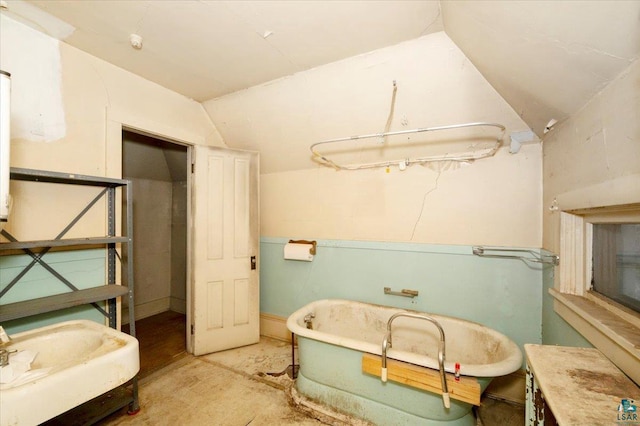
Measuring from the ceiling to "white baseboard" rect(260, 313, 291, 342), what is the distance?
2.44 metres

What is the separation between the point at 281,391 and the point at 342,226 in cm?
147

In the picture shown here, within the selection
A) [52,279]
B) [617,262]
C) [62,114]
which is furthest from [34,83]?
[617,262]

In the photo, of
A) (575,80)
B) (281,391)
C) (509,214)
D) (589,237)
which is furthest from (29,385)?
(509,214)

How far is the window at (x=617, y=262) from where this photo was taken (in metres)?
1.08

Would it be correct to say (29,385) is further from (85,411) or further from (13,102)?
(13,102)

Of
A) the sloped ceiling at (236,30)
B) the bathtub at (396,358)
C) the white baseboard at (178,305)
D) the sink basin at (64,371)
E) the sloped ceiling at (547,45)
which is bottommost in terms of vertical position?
the white baseboard at (178,305)

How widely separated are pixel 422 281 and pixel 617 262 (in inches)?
46.3

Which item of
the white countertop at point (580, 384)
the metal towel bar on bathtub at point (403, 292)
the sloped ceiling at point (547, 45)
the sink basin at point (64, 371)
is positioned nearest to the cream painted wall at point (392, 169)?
the sloped ceiling at point (547, 45)

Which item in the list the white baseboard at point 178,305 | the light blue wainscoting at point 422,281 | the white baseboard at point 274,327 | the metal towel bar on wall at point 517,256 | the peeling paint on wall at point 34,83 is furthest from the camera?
the white baseboard at point 178,305

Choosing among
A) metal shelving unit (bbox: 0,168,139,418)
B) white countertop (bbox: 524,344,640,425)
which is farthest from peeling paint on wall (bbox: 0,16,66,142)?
white countertop (bbox: 524,344,640,425)

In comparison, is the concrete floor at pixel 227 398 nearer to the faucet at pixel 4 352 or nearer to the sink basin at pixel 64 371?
the sink basin at pixel 64 371

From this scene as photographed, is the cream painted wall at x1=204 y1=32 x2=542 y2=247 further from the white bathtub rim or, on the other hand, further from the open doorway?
the open doorway

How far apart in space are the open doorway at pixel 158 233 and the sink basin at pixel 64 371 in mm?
1425

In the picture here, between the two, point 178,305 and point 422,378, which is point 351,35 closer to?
point 422,378
